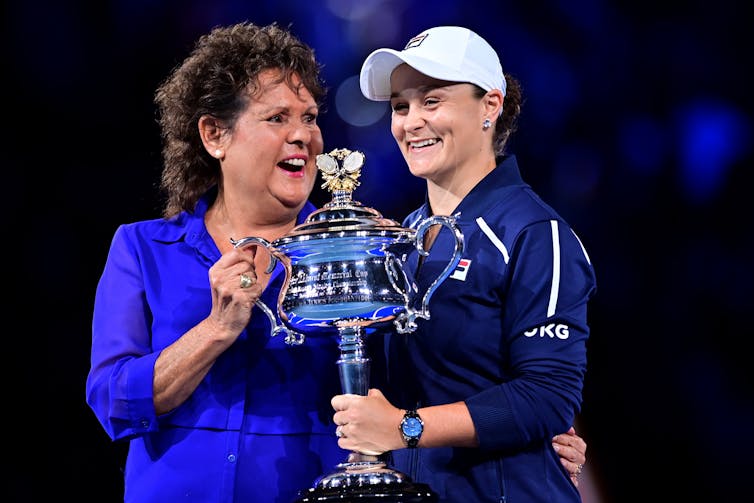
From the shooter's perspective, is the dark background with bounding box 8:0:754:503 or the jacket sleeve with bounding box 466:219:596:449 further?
the dark background with bounding box 8:0:754:503

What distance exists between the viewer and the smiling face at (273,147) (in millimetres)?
2096

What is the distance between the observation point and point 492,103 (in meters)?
1.96

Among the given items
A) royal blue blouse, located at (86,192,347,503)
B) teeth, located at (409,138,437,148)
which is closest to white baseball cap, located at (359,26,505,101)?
teeth, located at (409,138,437,148)

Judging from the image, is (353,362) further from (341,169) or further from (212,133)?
(212,133)

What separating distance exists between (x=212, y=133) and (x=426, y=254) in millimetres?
653

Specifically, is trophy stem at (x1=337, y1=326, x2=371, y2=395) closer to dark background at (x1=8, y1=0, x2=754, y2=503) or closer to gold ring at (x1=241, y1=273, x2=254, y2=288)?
gold ring at (x1=241, y1=273, x2=254, y2=288)

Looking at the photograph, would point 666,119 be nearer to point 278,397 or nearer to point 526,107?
point 526,107

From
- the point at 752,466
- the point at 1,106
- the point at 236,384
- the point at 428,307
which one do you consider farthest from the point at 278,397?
the point at 752,466

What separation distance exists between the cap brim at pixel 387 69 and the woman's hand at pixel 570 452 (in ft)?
2.31

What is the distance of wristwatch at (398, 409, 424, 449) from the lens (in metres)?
1.65

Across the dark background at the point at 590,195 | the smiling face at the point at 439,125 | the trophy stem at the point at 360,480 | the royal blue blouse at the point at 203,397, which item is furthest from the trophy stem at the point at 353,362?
the dark background at the point at 590,195

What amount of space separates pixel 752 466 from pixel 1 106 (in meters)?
2.52

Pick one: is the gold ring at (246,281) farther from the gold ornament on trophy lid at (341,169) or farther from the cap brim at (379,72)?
the cap brim at (379,72)

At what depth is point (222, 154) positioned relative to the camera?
215cm
